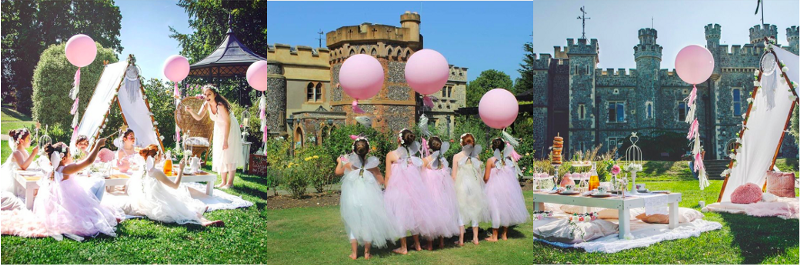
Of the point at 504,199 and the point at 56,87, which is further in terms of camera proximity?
the point at 504,199

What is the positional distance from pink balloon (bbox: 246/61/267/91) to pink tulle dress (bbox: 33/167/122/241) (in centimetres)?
185

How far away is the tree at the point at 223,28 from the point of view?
22.2 ft

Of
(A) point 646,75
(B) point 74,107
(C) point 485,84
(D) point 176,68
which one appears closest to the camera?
(B) point 74,107

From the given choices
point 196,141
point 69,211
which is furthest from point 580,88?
point 69,211

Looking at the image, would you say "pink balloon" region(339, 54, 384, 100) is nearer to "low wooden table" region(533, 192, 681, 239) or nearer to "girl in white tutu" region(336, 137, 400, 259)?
"girl in white tutu" region(336, 137, 400, 259)

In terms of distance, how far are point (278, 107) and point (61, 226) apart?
2.72 metres

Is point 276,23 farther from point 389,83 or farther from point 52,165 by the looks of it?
point 52,165

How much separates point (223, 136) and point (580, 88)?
416 centimetres

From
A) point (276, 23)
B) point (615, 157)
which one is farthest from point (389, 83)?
point (615, 157)

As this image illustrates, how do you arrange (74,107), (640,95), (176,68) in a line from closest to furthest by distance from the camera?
1. (74,107)
2. (176,68)
3. (640,95)

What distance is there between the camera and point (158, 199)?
6.30 m

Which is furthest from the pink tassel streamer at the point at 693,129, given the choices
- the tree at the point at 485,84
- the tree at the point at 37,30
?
the tree at the point at 37,30

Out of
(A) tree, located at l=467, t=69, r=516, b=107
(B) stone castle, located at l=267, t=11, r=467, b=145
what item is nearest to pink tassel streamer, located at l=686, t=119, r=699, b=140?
(A) tree, located at l=467, t=69, r=516, b=107

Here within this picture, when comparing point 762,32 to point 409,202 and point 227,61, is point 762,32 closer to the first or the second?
point 409,202
